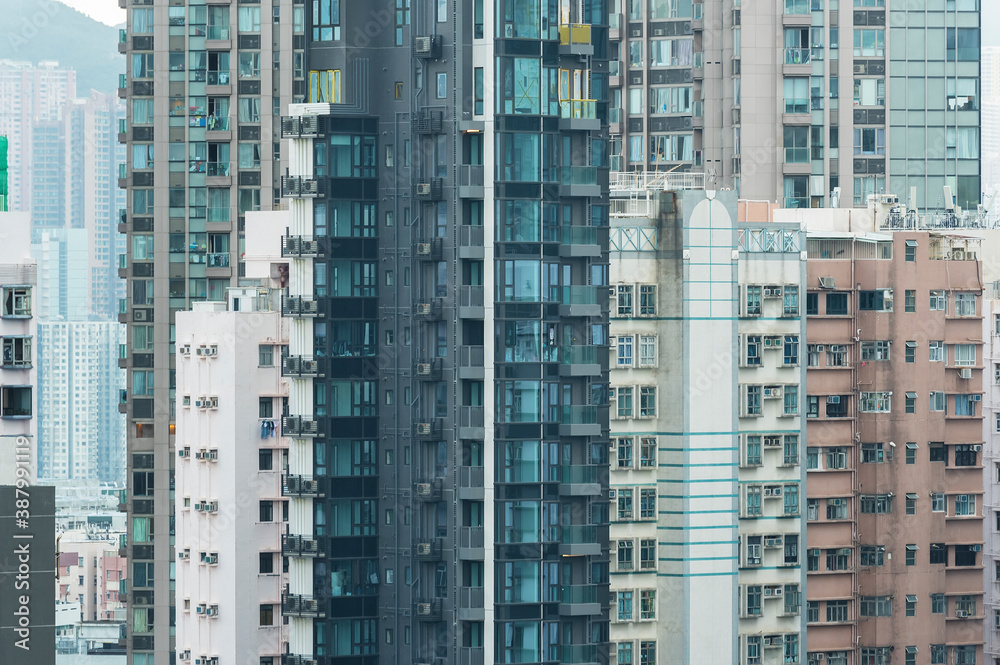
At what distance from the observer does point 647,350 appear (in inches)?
5310

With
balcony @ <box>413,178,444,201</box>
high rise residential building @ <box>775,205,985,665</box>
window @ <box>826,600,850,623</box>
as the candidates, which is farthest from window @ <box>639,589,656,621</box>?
balcony @ <box>413,178,444,201</box>

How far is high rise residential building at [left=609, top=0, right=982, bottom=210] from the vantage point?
180 metres

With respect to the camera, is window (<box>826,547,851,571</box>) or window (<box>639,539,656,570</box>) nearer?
window (<box>639,539,656,570</box>)

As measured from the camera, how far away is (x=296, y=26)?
7023 inches

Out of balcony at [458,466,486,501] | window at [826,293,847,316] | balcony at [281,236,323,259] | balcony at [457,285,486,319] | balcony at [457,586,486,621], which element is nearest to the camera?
balcony at [457,586,486,621]

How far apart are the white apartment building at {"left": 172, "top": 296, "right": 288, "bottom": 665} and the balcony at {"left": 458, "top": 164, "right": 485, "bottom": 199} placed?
86.5 ft

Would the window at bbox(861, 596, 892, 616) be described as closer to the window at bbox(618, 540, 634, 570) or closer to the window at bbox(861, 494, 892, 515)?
the window at bbox(861, 494, 892, 515)

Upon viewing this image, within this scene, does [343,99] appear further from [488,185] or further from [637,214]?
[637,214]

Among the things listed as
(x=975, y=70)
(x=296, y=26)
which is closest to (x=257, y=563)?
(x=296, y=26)

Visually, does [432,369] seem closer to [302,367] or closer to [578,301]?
[302,367]

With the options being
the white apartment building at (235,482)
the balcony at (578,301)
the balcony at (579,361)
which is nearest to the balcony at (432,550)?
the balcony at (579,361)

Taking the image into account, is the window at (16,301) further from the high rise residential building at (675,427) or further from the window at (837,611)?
the window at (837,611)

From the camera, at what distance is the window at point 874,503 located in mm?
148750

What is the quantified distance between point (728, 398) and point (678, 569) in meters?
9.57
